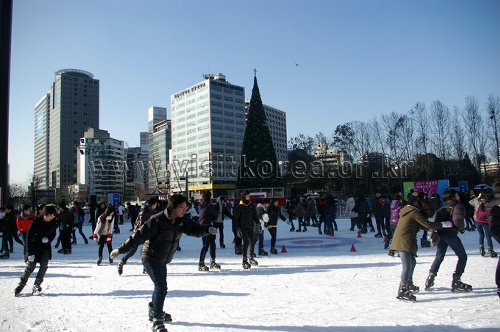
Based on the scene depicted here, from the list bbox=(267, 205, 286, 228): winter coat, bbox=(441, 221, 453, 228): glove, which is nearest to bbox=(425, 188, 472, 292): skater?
bbox=(441, 221, 453, 228): glove

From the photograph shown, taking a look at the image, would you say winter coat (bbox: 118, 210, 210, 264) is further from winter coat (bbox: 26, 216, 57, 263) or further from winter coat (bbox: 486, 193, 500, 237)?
winter coat (bbox: 486, 193, 500, 237)

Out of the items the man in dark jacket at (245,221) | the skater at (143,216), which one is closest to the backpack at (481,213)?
the man in dark jacket at (245,221)

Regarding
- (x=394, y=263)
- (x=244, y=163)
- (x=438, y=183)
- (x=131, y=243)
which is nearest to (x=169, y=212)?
(x=131, y=243)

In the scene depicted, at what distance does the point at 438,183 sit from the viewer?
88.3 feet

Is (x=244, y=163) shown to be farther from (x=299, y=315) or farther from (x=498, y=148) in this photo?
(x=299, y=315)

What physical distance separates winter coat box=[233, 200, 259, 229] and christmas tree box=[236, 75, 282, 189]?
37013 mm

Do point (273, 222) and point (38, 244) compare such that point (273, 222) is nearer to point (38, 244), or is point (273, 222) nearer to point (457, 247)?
point (457, 247)

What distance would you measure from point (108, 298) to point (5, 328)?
165 cm

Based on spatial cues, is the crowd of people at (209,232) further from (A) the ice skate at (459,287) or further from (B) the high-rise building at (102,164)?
(B) the high-rise building at (102,164)

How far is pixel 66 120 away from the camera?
16650 centimetres

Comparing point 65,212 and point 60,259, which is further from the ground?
point 65,212

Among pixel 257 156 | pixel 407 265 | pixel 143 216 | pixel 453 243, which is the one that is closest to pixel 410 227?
pixel 407 265

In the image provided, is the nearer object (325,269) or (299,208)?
(325,269)

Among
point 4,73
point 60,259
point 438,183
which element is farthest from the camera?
point 4,73
